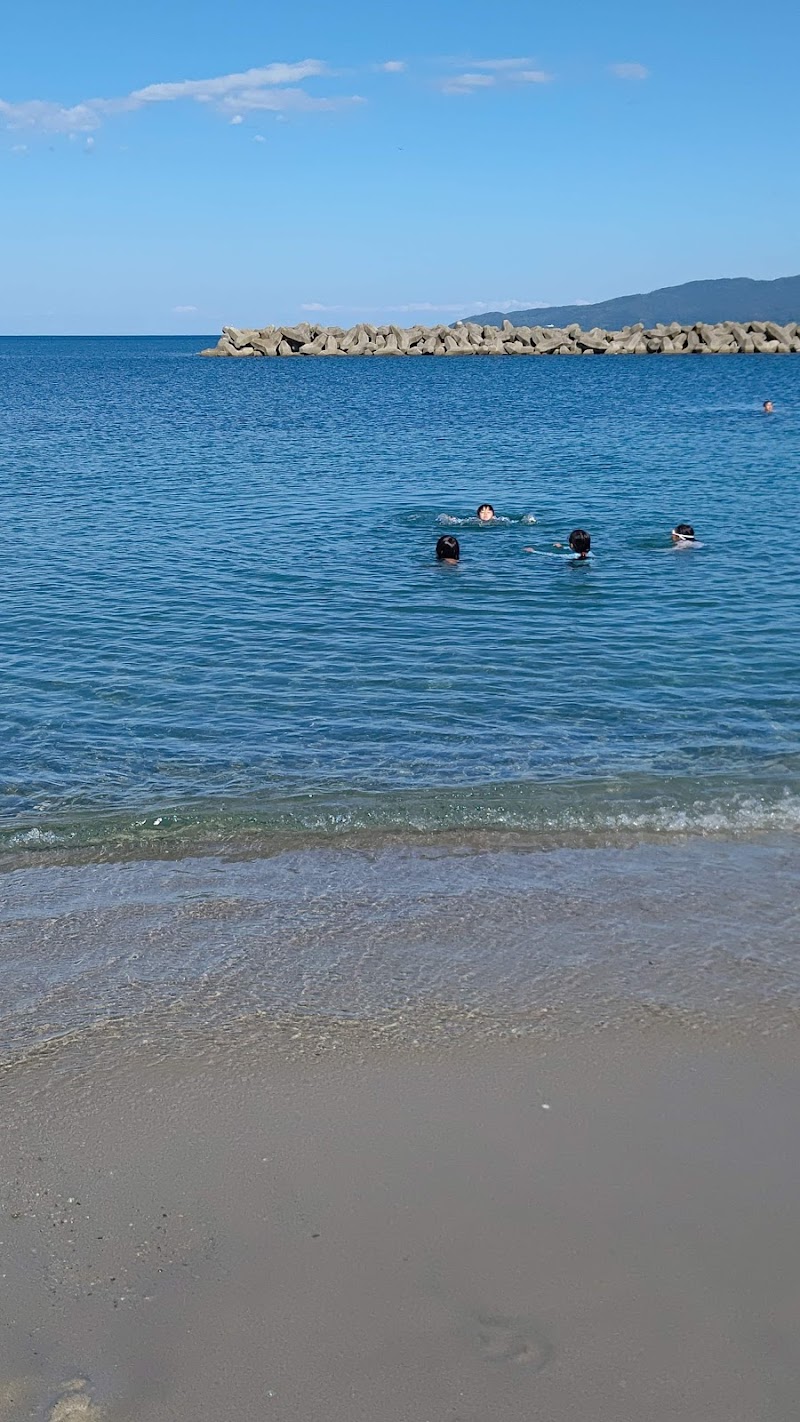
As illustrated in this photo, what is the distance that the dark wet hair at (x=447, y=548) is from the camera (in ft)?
73.4

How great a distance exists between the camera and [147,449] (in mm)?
45188

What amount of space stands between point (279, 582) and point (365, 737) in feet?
29.0

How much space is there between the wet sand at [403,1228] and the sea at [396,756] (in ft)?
2.33

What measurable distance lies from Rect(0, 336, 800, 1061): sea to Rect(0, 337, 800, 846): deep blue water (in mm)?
68

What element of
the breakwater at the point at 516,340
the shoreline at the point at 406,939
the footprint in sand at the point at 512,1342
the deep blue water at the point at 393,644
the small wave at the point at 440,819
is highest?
the breakwater at the point at 516,340

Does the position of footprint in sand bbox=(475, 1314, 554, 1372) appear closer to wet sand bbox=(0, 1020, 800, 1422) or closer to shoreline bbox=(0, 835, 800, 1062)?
wet sand bbox=(0, 1020, 800, 1422)

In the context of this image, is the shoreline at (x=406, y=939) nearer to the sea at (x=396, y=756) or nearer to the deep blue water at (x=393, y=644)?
the sea at (x=396, y=756)

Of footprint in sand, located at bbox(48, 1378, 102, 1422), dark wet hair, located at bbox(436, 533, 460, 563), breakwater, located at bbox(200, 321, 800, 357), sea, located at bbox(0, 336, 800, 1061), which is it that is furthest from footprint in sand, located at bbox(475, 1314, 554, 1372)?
breakwater, located at bbox(200, 321, 800, 357)

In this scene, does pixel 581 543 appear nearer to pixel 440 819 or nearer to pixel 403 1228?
pixel 440 819

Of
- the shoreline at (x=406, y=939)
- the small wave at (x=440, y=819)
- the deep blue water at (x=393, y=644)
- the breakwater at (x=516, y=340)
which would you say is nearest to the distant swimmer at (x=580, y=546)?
the deep blue water at (x=393, y=644)

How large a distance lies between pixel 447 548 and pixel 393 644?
530 centimetres

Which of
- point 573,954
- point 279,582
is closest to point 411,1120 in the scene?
point 573,954

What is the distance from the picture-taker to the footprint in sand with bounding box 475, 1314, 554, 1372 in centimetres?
498

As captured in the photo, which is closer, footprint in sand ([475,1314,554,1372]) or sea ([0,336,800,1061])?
footprint in sand ([475,1314,554,1372])
